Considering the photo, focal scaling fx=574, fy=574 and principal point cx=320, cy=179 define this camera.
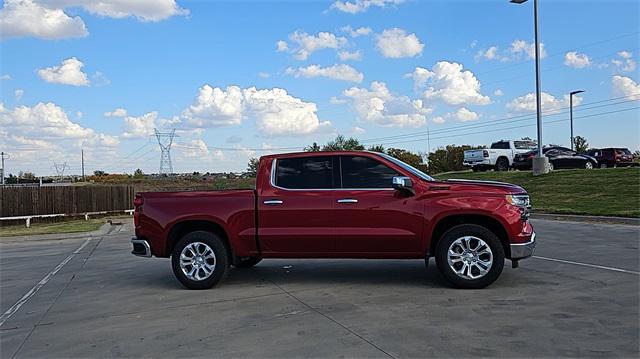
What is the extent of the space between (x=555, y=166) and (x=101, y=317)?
3106 cm

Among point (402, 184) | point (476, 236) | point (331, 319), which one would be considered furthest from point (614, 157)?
point (331, 319)

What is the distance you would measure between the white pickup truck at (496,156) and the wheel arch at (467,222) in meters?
26.5

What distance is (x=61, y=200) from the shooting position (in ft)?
107

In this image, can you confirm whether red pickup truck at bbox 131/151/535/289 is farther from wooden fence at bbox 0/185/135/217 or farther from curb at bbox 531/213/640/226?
wooden fence at bbox 0/185/135/217

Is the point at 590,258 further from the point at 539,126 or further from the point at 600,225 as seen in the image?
the point at 539,126

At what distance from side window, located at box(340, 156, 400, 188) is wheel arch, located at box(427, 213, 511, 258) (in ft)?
2.90

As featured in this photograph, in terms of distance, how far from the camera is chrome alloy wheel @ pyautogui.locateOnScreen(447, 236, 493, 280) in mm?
Result: 7469

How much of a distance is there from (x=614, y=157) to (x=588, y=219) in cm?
1886

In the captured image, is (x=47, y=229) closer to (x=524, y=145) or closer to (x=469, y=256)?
(x=469, y=256)

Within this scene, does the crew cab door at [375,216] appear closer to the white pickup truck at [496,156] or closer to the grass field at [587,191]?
the grass field at [587,191]

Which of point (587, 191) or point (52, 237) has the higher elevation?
point (587, 191)

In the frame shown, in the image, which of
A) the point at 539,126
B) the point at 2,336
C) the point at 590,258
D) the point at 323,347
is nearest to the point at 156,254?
the point at 2,336

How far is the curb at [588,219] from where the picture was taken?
1602 centimetres

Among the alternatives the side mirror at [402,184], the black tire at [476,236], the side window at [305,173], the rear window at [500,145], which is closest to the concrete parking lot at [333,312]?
the black tire at [476,236]
